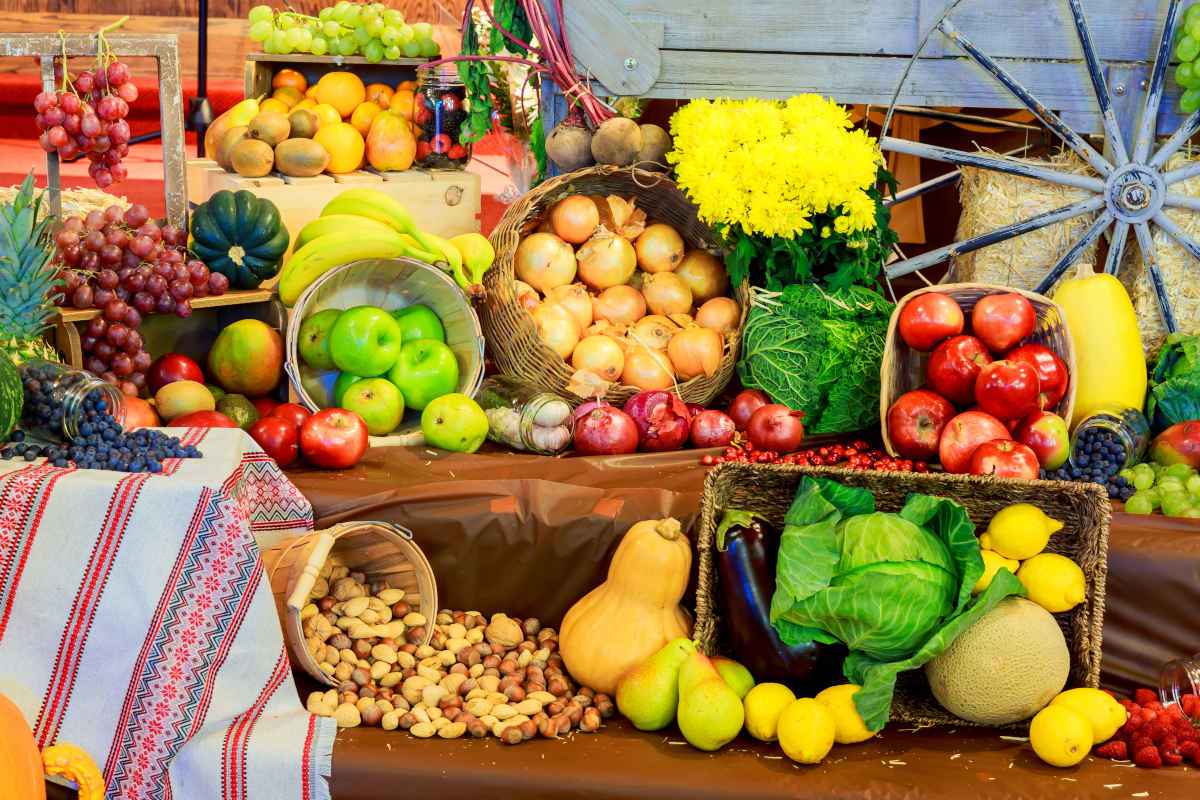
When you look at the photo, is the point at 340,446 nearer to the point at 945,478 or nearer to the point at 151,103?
the point at 945,478

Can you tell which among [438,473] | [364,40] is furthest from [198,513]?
[364,40]

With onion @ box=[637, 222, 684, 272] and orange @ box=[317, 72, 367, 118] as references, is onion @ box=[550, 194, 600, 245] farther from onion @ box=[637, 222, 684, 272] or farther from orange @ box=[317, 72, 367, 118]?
orange @ box=[317, 72, 367, 118]

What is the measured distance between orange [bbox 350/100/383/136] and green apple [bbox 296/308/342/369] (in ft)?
3.46

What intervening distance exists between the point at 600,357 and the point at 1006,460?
1.11m

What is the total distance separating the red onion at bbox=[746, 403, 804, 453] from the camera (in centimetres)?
303

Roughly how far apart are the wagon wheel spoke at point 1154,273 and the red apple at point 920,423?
3.18ft

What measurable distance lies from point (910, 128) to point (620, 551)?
3.42 meters

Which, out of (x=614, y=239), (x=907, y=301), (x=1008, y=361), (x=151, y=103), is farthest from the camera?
(x=151, y=103)

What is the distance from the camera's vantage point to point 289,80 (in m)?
4.28

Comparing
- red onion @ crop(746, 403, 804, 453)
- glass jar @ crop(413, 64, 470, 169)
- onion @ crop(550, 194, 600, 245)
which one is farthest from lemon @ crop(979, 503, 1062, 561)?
glass jar @ crop(413, 64, 470, 169)

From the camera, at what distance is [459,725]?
7.45 ft

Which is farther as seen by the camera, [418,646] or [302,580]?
[418,646]

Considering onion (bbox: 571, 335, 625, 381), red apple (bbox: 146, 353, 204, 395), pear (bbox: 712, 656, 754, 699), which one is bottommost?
pear (bbox: 712, 656, 754, 699)

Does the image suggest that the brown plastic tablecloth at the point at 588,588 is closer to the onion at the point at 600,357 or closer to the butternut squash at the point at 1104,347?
the onion at the point at 600,357
